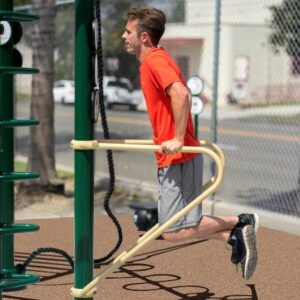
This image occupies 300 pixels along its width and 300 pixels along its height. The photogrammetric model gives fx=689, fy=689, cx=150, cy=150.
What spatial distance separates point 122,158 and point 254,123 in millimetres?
2965

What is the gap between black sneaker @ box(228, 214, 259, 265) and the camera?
4.42 meters

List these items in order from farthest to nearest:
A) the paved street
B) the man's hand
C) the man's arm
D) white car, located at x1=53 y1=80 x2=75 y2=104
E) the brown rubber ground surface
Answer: white car, located at x1=53 y1=80 x2=75 y2=104 < the paved street < the brown rubber ground surface < the man's arm < the man's hand

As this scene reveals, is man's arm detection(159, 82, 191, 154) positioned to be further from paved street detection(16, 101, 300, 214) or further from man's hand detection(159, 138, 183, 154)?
paved street detection(16, 101, 300, 214)

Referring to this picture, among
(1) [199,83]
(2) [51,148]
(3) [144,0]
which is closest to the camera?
(1) [199,83]

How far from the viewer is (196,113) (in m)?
7.79

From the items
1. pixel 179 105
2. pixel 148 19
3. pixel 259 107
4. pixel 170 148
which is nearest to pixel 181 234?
pixel 170 148

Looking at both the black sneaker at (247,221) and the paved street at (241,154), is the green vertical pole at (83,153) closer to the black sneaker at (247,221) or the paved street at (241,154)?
the black sneaker at (247,221)

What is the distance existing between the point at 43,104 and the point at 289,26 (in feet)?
11.8

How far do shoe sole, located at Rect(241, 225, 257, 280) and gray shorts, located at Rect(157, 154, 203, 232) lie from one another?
33 centimetres

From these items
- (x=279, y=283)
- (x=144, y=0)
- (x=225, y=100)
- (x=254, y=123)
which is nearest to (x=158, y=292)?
(x=279, y=283)

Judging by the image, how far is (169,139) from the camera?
13.9ft

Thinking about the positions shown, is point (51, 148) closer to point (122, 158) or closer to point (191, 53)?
point (122, 158)

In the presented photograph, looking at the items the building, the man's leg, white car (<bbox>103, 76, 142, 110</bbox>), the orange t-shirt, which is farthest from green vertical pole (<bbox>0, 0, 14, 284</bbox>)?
white car (<bbox>103, 76, 142, 110</bbox>)

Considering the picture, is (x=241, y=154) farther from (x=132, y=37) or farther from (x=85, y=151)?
(x=85, y=151)
